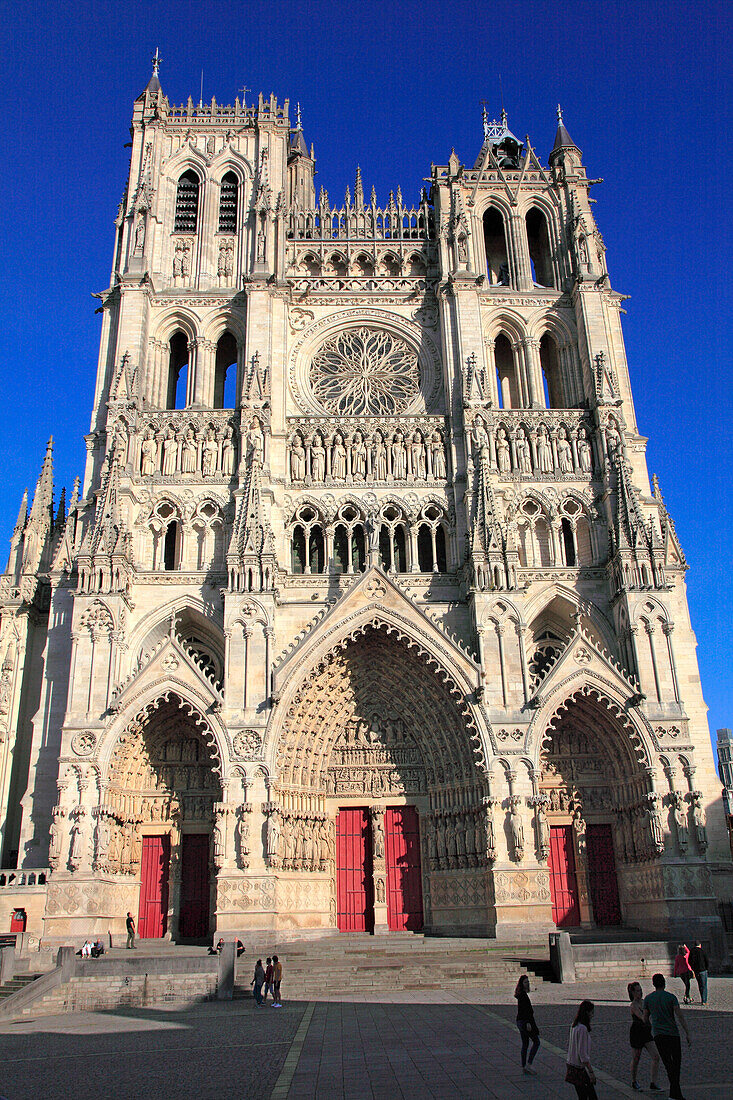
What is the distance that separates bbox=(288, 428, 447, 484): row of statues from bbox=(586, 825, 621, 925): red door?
12.3 metres

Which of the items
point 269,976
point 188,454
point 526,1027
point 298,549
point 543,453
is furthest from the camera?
point 543,453

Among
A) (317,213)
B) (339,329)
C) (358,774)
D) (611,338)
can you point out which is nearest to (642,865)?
(358,774)

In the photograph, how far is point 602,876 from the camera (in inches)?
1003

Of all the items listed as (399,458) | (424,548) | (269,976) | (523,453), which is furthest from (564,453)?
(269,976)

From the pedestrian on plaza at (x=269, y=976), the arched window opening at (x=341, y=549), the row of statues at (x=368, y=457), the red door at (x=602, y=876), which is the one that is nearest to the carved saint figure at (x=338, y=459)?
the row of statues at (x=368, y=457)

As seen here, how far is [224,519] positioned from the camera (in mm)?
28016

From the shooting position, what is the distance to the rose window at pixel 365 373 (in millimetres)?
31641

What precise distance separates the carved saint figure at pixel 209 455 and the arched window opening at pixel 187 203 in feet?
33.2

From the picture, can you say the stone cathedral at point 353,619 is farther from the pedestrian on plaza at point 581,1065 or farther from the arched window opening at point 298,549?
the pedestrian on plaza at point 581,1065

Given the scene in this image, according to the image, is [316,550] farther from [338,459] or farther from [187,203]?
[187,203]

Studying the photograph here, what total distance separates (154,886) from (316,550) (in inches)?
443

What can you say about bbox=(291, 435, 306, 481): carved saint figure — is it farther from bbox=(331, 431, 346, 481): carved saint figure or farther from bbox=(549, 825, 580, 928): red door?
bbox=(549, 825, 580, 928): red door

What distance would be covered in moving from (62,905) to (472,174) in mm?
30214

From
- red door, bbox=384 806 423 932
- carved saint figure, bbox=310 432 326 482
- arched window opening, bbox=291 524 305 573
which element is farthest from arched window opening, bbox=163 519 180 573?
red door, bbox=384 806 423 932
